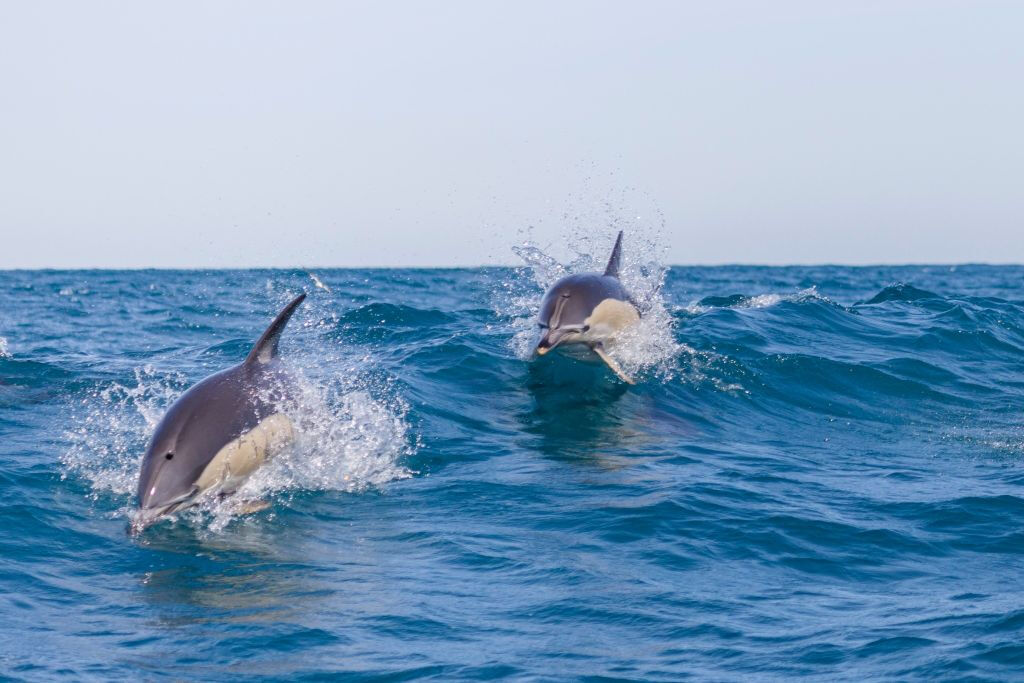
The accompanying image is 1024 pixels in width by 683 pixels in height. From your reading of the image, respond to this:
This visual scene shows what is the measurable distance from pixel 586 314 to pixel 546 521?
4.01 meters

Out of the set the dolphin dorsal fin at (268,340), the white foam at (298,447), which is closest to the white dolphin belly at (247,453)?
the white foam at (298,447)

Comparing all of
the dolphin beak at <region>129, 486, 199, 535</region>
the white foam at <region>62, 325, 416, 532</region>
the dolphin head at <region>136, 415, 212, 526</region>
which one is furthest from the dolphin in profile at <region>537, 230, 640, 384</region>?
the dolphin beak at <region>129, 486, 199, 535</region>

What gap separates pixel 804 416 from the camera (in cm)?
1248

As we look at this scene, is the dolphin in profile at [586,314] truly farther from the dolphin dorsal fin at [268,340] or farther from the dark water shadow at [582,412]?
the dolphin dorsal fin at [268,340]

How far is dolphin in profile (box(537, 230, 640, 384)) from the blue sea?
496 millimetres

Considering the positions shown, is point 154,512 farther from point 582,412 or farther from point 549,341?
point 582,412

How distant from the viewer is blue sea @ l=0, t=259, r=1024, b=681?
579cm

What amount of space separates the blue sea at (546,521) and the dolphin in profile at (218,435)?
261 mm

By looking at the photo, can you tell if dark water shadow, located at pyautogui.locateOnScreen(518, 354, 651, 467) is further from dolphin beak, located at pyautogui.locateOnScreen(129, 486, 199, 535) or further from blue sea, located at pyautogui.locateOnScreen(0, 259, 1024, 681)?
dolphin beak, located at pyautogui.locateOnScreen(129, 486, 199, 535)

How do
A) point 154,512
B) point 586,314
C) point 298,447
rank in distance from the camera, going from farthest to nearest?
1. point 586,314
2. point 298,447
3. point 154,512

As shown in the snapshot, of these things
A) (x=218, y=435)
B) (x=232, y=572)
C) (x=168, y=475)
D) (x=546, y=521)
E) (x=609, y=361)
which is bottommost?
(x=232, y=572)

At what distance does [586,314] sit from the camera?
11773mm

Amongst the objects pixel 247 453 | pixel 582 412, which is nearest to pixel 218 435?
pixel 247 453

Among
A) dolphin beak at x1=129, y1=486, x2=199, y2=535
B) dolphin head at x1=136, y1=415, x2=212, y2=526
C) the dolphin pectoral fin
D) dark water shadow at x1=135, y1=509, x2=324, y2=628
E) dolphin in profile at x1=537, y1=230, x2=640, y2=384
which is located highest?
dolphin in profile at x1=537, y1=230, x2=640, y2=384
